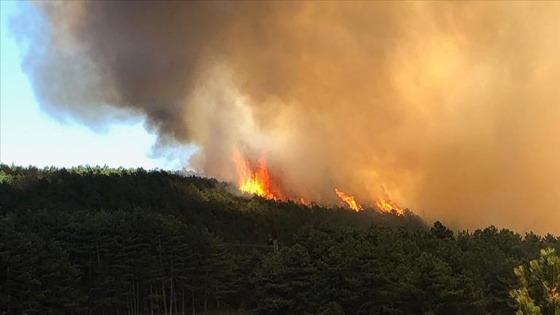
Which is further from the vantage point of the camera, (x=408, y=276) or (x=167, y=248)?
(x=167, y=248)

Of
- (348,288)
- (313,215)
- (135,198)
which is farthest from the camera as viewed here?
(313,215)

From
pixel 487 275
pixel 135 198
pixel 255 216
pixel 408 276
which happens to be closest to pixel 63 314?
pixel 408 276

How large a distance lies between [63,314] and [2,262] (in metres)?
8.34

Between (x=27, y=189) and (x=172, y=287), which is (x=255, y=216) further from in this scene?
(x=172, y=287)

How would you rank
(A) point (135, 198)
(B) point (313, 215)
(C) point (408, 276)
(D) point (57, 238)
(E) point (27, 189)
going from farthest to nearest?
(B) point (313, 215)
(A) point (135, 198)
(E) point (27, 189)
(D) point (57, 238)
(C) point (408, 276)

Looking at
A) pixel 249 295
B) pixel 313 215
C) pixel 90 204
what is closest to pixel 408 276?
pixel 249 295

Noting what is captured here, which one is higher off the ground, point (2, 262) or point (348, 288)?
point (2, 262)

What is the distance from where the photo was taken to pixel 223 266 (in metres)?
87.9

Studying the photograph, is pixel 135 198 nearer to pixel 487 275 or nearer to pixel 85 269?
pixel 85 269

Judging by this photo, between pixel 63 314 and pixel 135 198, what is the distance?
70574mm

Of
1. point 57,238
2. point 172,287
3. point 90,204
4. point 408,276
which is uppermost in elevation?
point 90,204

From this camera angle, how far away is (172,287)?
8388 centimetres

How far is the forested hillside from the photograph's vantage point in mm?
60594

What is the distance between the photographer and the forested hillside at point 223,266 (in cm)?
6059
